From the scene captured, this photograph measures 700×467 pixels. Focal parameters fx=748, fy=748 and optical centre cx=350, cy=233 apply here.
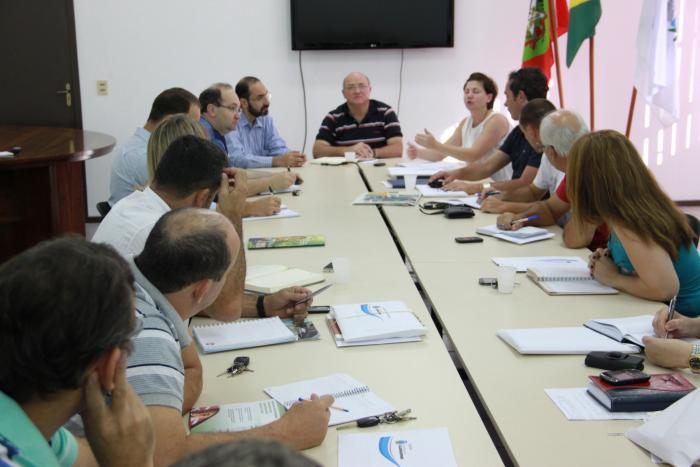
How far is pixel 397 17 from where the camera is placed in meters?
6.21

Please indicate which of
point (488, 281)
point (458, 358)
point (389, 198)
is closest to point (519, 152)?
point (389, 198)

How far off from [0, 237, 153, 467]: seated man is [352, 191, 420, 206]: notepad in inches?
→ 110

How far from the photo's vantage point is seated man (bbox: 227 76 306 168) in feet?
16.8

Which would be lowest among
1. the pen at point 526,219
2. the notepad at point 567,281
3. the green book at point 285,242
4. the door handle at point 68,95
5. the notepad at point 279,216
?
the notepad at point 567,281

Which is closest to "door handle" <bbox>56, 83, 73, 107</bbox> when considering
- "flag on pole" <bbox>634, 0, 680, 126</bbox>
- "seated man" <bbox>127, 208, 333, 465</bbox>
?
"flag on pole" <bbox>634, 0, 680, 126</bbox>

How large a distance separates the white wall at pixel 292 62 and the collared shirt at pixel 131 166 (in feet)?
8.80

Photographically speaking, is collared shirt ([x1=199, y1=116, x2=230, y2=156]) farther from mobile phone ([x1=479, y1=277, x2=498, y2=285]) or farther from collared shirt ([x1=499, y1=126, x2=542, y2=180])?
mobile phone ([x1=479, y1=277, x2=498, y2=285])

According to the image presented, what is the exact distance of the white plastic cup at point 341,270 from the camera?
251 centimetres

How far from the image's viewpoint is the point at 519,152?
4.45 meters

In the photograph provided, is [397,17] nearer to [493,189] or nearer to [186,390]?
[493,189]

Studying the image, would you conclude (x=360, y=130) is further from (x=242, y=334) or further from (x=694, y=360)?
(x=694, y=360)

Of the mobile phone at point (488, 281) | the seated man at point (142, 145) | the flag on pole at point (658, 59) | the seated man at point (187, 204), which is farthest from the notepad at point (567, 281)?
the flag on pole at point (658, 59)

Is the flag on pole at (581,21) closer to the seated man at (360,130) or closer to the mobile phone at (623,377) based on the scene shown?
the seated man at (360,130)

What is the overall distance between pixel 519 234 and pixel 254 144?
276 cm
